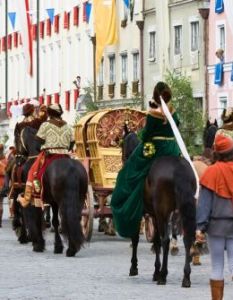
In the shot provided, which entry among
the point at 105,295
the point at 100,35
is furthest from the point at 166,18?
the point at 105,295

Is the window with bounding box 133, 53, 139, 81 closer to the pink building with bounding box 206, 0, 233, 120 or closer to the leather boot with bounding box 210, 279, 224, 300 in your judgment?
the pink building with bounding box 206, 0, 233, 120

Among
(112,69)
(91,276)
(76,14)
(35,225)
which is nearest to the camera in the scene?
(91,276)

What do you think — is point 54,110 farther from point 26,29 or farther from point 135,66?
point 135,66

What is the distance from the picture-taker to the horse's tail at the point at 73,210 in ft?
70.8

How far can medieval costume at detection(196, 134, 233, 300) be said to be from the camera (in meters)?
13.6

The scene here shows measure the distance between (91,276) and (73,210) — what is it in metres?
3.57

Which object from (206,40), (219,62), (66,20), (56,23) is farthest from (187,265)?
(56,23)

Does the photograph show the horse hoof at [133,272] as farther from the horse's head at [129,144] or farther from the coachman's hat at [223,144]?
the coachman's hat at [223,144]

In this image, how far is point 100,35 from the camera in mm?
61125

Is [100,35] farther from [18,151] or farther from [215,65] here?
[18,151]

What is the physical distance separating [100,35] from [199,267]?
41.6m

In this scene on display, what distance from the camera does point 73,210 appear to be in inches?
858

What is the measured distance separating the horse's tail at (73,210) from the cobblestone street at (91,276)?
0.31 metres

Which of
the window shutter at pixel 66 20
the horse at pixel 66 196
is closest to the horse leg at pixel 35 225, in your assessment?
the horse at pixel 66 196
